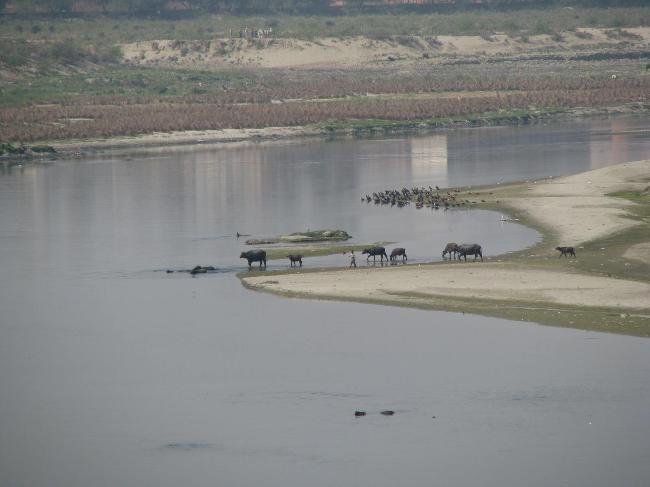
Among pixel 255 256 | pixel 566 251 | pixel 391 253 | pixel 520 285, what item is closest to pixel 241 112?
pixel 255 256

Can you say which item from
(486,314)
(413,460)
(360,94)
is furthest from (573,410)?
(360,94)

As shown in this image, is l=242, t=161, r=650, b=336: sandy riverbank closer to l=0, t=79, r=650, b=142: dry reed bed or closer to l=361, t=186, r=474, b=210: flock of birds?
l=361, t=186, r=474, b=210: flock of birds

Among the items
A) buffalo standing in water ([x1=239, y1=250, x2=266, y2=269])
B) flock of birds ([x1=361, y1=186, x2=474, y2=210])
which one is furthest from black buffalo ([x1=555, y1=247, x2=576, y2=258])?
flock of birds ([x1=361, y1=186, x2=474, y2=210])

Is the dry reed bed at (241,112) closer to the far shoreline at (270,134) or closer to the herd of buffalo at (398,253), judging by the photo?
the far shoreline at (270,134)

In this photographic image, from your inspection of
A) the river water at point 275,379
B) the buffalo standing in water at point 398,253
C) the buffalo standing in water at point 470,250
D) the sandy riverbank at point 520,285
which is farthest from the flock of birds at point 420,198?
the buffalo standing in water at point 470,250

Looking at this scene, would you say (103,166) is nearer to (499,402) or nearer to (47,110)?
(47,110)

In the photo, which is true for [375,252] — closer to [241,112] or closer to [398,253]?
[398,253]
